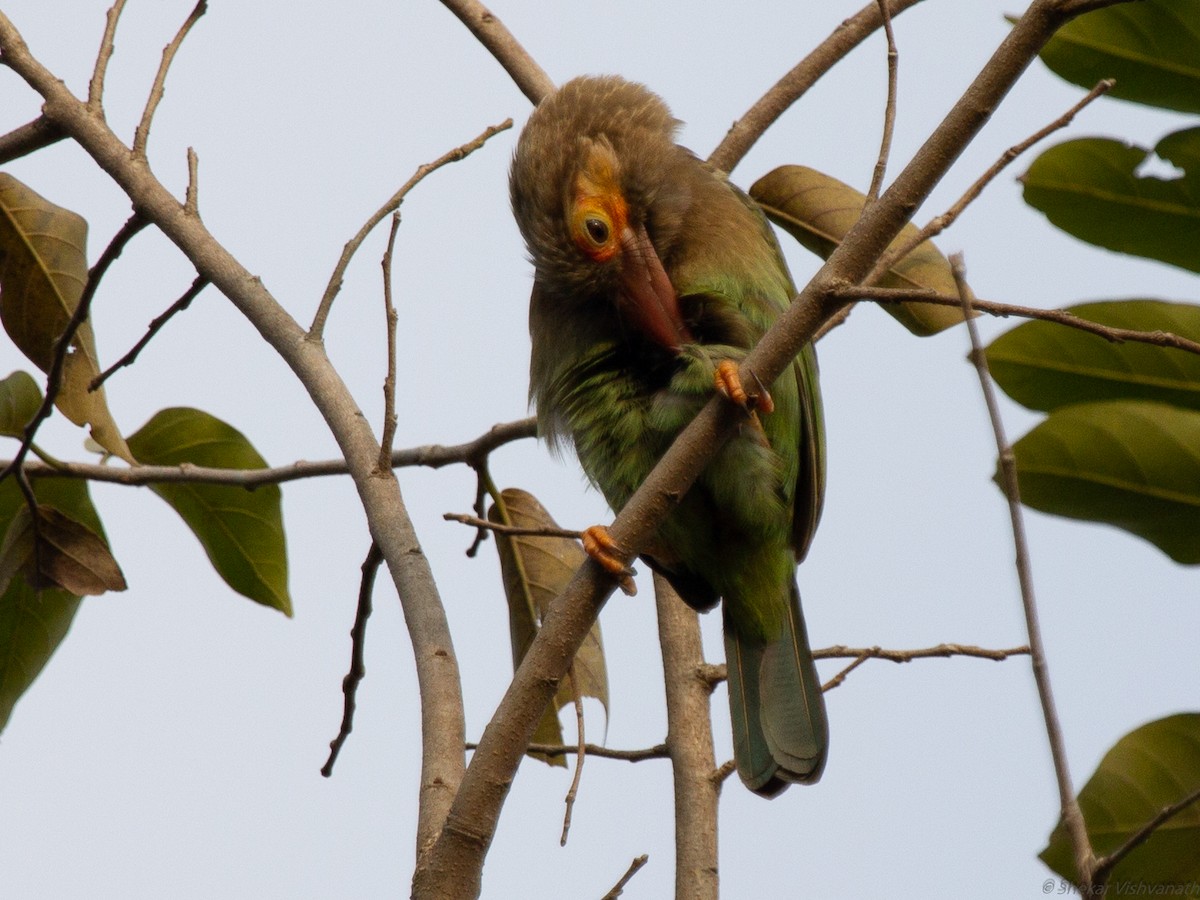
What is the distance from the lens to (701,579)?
295 cm

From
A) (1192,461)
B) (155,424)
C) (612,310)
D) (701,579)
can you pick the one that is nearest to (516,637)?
(701,579)

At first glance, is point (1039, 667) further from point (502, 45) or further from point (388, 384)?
point (502, 45)

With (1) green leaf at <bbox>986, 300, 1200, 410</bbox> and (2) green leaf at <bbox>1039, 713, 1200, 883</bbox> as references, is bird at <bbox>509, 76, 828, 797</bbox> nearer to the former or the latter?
(1) green leaf at <bbox>986, 300, 1200, 410</bbox>

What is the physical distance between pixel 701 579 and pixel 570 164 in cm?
96

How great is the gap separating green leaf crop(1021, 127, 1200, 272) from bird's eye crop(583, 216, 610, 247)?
0.88 meters

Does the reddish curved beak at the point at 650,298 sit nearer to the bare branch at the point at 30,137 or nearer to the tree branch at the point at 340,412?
the tree branch at the point at 340,412

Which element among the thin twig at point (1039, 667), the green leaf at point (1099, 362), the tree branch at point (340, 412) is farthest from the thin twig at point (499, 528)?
the green leaf at point (1099, 362)

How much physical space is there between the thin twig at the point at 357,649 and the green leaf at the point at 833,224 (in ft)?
4.02

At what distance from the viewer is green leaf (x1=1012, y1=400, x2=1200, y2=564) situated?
8.19ft

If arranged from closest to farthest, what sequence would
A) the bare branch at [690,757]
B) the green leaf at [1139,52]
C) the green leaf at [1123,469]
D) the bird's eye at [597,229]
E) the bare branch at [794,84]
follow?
the bare branch at [690,757]
the green leaf at [1123,469]
the green leaf at [1139,52]
the bird's eye at [597,229]
the bare branch at [794,84]

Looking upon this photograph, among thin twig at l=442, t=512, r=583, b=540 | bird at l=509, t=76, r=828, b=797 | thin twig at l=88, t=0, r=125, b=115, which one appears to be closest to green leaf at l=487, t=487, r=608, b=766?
bird at l=509, t=76, r=828, b=797

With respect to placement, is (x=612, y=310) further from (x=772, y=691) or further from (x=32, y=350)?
(x=32, y=350)

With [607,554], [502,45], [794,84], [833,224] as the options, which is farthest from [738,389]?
[502,45]

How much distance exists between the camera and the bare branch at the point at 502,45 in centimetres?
322
